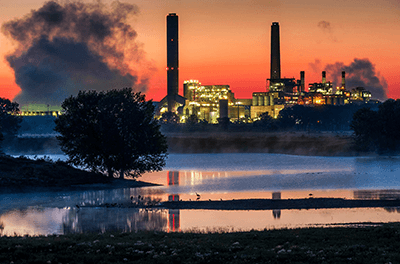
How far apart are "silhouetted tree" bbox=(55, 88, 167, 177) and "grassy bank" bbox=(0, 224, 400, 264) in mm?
38987

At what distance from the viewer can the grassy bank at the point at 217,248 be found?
63.7 feet

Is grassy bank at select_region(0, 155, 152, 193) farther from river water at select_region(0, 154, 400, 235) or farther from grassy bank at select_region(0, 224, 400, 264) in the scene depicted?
grassy bank at select_region(0, 224, 400, 264)

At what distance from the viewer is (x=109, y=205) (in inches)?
1759

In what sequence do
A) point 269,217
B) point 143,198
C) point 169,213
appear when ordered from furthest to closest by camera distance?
point 143,198 → point 169,213 → point 269,217

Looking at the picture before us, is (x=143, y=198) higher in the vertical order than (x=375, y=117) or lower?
lower

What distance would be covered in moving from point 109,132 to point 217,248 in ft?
146

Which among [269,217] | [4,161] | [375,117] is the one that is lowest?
[269,217]

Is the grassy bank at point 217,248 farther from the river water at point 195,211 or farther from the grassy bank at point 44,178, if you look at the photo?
the grassy bank at point 44,178

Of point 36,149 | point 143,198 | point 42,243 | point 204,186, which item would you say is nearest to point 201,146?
point 36,149

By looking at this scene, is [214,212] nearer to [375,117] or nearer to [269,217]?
[269,217]

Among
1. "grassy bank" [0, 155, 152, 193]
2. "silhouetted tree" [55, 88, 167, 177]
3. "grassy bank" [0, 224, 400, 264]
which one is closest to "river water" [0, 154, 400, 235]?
"grassy bank" [0, 155, 152, 193]

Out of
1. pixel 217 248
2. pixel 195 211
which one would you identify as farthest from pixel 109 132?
pixel 217 248

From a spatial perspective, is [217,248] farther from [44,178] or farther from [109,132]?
[109,132]

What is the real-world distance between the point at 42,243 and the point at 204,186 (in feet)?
146
